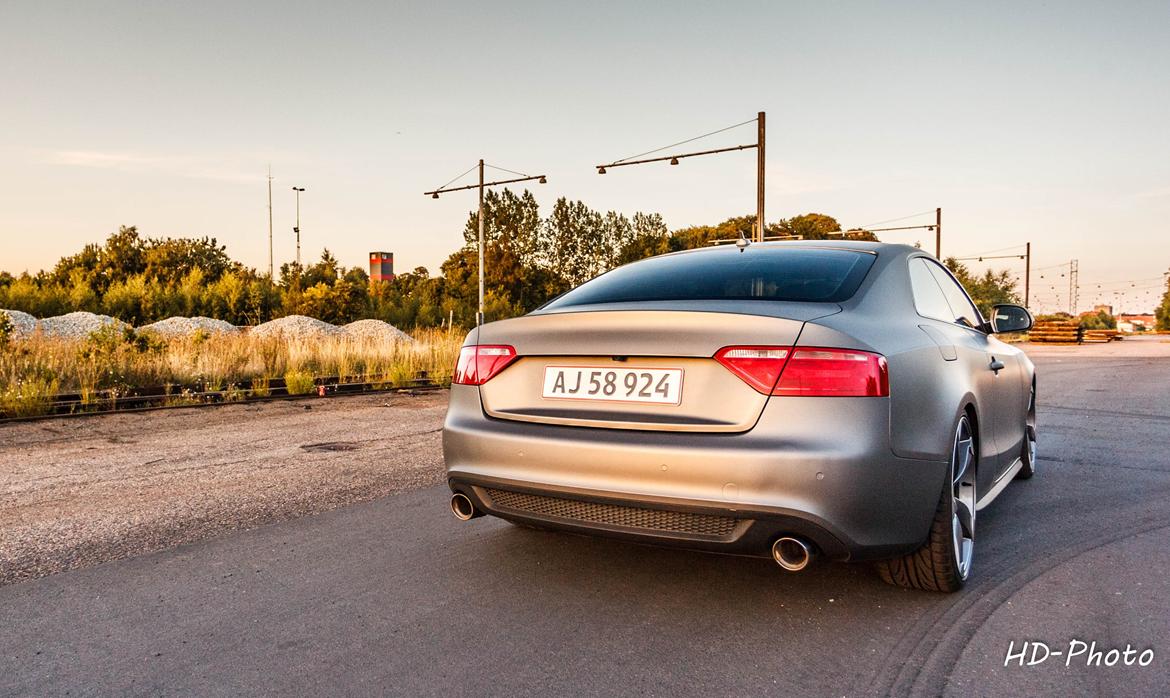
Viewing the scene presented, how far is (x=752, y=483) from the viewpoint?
9.27 ft

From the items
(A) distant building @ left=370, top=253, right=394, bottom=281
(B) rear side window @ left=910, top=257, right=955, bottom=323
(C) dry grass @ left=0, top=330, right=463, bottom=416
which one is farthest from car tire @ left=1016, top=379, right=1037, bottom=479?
(A) distant building @ left=370, top=253, right=394, bottom=281

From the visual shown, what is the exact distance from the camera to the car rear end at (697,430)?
284 cm

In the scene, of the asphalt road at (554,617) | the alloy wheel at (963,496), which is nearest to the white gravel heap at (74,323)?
the asphalt road at (554,617)

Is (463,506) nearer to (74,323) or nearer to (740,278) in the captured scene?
(740,278)

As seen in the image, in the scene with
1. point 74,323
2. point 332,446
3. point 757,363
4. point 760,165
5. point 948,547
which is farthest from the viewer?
point 760,165

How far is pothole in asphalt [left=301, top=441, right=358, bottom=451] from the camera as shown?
7137 mm

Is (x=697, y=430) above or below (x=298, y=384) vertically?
above

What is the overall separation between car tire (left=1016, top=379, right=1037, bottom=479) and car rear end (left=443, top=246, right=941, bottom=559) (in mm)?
2962

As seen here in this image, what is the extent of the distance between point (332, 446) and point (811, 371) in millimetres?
5454

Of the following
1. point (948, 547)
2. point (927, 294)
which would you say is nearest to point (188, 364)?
point (927, 294)

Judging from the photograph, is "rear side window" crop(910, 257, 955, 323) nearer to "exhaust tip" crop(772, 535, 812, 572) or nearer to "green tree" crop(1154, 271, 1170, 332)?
→ "exhaust tip" crop(772, 535, 812, 572)

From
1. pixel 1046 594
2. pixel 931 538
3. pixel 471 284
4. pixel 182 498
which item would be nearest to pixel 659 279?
pixel 931 538

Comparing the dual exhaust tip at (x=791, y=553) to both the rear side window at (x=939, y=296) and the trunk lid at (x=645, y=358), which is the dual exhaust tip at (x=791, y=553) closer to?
the trunk lid at (x=645, y=358)

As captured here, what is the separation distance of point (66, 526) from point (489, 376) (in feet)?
9.12
